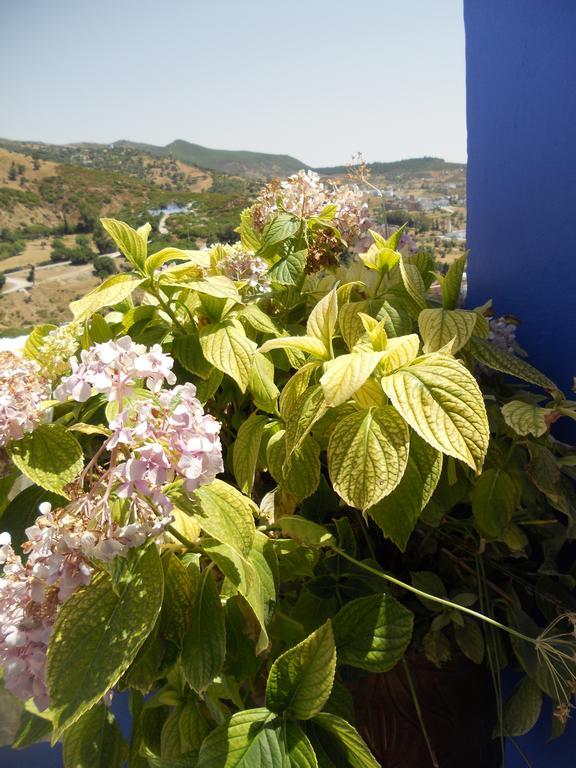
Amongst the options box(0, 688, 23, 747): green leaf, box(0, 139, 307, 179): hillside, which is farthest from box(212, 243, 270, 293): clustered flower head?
box(0, 139, 307, 179): hillside

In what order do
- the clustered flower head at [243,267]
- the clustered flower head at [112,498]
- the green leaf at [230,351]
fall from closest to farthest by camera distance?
the clustered flower head at [112,498]
the green leaf at [230,351]
the clustered flower head at [243,267]

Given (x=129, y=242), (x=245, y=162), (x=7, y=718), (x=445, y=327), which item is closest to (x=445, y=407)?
(x=445, y=327)

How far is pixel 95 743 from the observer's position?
51 cm

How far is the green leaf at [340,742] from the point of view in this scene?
42 cm

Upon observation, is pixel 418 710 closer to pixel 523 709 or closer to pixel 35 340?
pixel 523 709

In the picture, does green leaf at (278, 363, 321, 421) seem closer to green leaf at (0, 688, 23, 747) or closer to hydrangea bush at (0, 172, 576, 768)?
hydrangea bush at (0, 172, 576, 768)

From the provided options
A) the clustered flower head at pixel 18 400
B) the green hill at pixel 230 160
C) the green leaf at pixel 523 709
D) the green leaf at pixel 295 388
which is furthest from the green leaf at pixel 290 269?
the green hill at pixel 230 160

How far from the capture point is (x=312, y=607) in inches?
22.6

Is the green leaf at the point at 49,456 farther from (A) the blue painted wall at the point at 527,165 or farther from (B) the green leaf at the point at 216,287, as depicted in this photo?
(A) the blue painted wall at the point at 527,165

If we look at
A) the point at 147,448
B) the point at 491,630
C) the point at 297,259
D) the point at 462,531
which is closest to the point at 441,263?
the point at 297,259

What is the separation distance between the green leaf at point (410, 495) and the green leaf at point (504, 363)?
0.16 metres

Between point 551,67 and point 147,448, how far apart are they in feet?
2.02

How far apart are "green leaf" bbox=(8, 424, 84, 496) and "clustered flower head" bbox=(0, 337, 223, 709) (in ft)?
0.25

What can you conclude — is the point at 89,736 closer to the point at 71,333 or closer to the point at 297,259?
the point at 71,333
